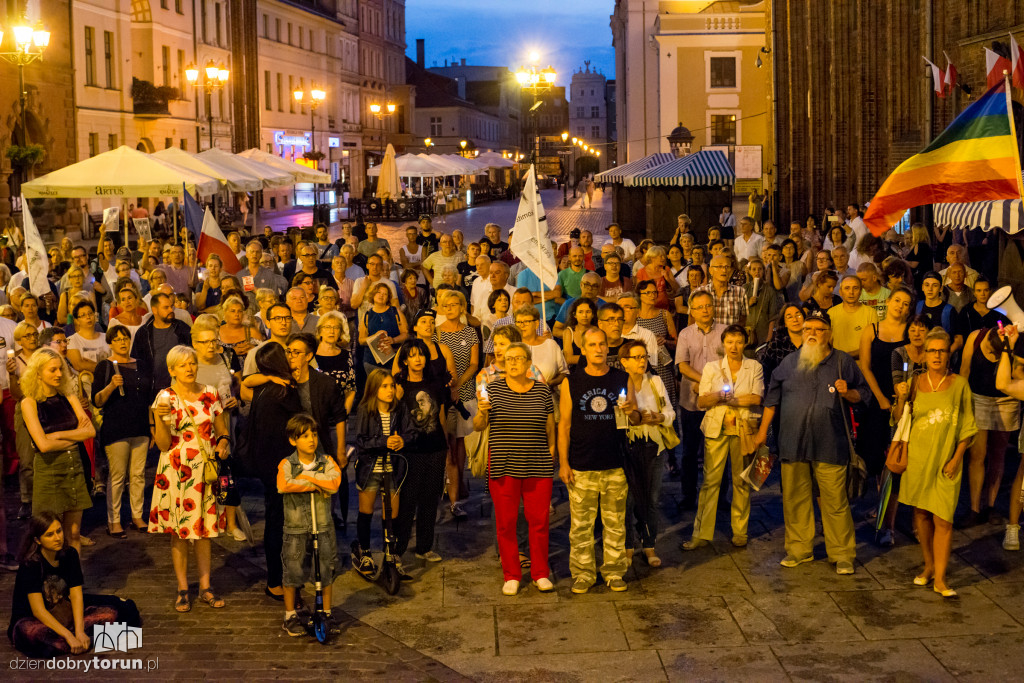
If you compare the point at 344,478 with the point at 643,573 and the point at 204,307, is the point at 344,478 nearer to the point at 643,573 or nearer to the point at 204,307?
the point at 643,573

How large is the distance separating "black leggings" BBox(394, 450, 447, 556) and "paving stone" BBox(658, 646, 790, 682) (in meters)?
2.22

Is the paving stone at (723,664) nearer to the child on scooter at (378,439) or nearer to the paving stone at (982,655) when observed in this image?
the paving stone at (982,655)

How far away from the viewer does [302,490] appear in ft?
24.9

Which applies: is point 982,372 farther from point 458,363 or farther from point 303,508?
point 303,508

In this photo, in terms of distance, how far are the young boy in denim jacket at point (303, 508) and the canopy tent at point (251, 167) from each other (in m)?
17.6

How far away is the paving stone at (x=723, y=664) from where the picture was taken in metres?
6.88

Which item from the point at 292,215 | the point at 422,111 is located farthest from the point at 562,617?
the point at 422,111

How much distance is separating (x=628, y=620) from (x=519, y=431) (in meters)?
1.34

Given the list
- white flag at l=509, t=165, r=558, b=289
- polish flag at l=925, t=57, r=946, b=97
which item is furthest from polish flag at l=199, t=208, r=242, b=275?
polish flag at l=925, t=57, r=946, b=97

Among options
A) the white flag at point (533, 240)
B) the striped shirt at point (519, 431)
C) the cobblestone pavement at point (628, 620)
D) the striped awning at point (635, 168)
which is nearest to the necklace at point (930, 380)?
the cobblestone pavement at point (628, 620)

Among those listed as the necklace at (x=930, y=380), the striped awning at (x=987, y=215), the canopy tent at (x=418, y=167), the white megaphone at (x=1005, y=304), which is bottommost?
the necklace at (x=930, y=380)

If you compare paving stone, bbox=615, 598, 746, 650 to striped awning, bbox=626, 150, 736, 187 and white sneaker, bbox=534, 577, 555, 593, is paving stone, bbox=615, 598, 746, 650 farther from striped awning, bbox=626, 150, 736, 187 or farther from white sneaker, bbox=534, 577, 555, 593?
striped awning, bbox=626, 150, 736, 187

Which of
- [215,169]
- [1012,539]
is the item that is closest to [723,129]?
[215,169]

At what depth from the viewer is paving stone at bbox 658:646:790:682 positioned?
22.6ft
